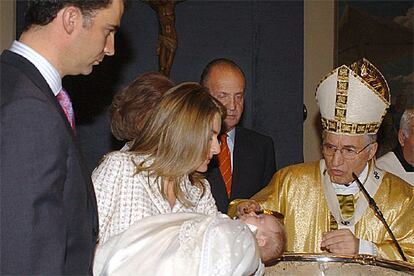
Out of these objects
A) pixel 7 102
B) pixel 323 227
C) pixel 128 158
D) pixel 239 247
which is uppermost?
pixel 7 102

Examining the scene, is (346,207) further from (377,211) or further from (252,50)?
(252,50)

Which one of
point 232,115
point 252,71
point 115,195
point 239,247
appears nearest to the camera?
point 239,247

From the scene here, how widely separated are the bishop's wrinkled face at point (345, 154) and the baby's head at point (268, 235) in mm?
838

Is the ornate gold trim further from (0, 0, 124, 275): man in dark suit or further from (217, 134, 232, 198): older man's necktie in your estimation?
(0, 0, 124, 275): man in dark suit

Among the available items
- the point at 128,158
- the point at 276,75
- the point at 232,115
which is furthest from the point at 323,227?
the point at 276,75

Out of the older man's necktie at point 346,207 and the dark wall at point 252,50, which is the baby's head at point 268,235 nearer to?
the older man's necktie at point 346,207

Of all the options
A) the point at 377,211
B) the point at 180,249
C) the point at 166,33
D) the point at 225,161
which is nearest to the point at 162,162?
the point at 180,249

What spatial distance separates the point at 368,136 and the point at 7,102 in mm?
2311

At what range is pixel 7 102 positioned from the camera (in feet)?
6.14

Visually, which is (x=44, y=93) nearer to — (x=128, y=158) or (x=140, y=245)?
(x=140, y=245)

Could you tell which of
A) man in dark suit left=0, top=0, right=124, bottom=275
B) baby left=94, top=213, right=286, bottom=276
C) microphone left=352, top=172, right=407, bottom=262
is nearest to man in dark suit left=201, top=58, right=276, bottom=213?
microphone left=352, top=172, right=407, bottom=262

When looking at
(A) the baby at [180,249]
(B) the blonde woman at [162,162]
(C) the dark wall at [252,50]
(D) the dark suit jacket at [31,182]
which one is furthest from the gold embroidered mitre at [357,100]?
(D) the dark suit jacket at [31,182]

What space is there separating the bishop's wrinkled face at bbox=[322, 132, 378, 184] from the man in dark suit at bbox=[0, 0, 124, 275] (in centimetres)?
182

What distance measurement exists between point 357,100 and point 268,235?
4.01 feet
